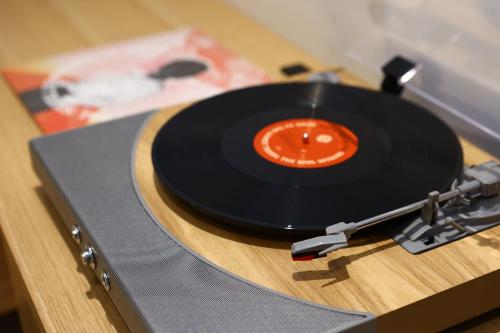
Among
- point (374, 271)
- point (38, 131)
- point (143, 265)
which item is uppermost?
point (38, 131)

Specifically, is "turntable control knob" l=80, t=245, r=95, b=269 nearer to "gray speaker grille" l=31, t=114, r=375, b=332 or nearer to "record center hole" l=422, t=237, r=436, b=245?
"gray speaker grille" l=31, t=114, r=375, b=332

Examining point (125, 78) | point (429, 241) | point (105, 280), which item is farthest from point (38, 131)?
point (429, 241)

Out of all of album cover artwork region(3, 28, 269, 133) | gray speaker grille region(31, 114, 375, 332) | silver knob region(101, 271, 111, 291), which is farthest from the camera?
album cover artwork region(3, 28, 269, 133)

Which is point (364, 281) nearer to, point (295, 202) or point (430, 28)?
point (295, 202)

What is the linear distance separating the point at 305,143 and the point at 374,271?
23 cm

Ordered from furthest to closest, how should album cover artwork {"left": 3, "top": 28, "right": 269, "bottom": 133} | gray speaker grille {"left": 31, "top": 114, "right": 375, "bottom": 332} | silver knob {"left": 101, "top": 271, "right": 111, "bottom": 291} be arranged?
album cover artwork {"left": 3, "top": 28, "right": 269, "bottom": 133}, silver knob {"left": 101, "top": 271, "right": 111, "bottom": 291}, gray speaker grille {"left": 31, "top": 114, "right": 375, "bottom": 332}

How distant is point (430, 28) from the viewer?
1127mm

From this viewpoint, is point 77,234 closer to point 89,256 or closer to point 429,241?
point 89,256

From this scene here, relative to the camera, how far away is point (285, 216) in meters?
0.80

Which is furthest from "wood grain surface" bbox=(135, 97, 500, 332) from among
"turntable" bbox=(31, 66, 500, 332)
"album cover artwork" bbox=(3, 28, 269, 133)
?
"album cover artwork" bbox=(3, 28, 269, 133)

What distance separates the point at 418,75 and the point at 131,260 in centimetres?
61

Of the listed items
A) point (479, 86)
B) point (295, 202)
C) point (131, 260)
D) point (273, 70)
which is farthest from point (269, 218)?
point (273, 70)

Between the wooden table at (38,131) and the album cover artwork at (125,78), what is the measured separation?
4 cm

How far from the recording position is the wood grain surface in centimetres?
75
